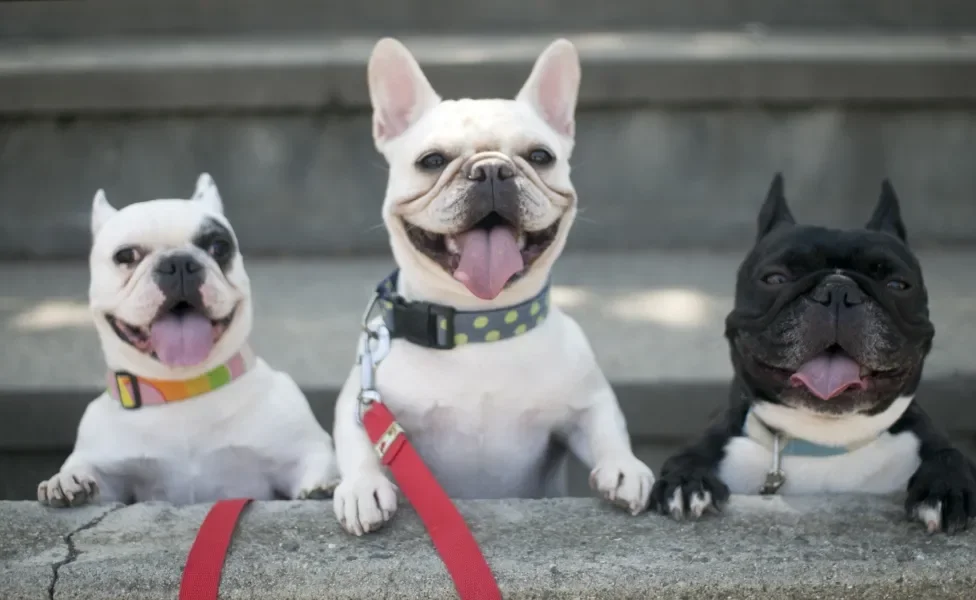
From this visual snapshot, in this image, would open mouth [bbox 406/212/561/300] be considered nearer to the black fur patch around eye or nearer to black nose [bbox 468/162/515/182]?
black nose [bbox 468/162/515/182]

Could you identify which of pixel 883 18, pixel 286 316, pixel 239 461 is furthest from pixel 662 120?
pixel 239 461

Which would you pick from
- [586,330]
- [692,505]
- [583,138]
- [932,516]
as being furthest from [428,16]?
[932,516]

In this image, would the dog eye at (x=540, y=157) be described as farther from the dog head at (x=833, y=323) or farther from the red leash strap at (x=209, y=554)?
the red leash strap at (x=209, y=554)

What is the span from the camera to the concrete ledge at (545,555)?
2.20 m

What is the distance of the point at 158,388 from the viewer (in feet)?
9.10

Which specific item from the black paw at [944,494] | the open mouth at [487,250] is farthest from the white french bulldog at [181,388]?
the black paw at [944,494]

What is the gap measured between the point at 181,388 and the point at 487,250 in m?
0.93

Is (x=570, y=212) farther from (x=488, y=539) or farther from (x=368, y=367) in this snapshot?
(x=488, y=539)

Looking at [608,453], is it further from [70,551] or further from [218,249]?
[70,551]

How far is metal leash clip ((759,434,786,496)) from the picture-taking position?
8.60 ft

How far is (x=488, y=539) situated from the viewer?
94.1 inches

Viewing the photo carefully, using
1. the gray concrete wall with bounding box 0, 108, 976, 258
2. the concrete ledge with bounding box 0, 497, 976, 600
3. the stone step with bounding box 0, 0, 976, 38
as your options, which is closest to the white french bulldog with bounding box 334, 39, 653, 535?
A: the concrete ledge with bounding box 0, 497, 976, 600

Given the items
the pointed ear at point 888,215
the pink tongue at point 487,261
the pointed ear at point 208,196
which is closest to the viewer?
the pink tongue at point 487,261

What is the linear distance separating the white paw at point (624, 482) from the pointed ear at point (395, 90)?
103 cm
